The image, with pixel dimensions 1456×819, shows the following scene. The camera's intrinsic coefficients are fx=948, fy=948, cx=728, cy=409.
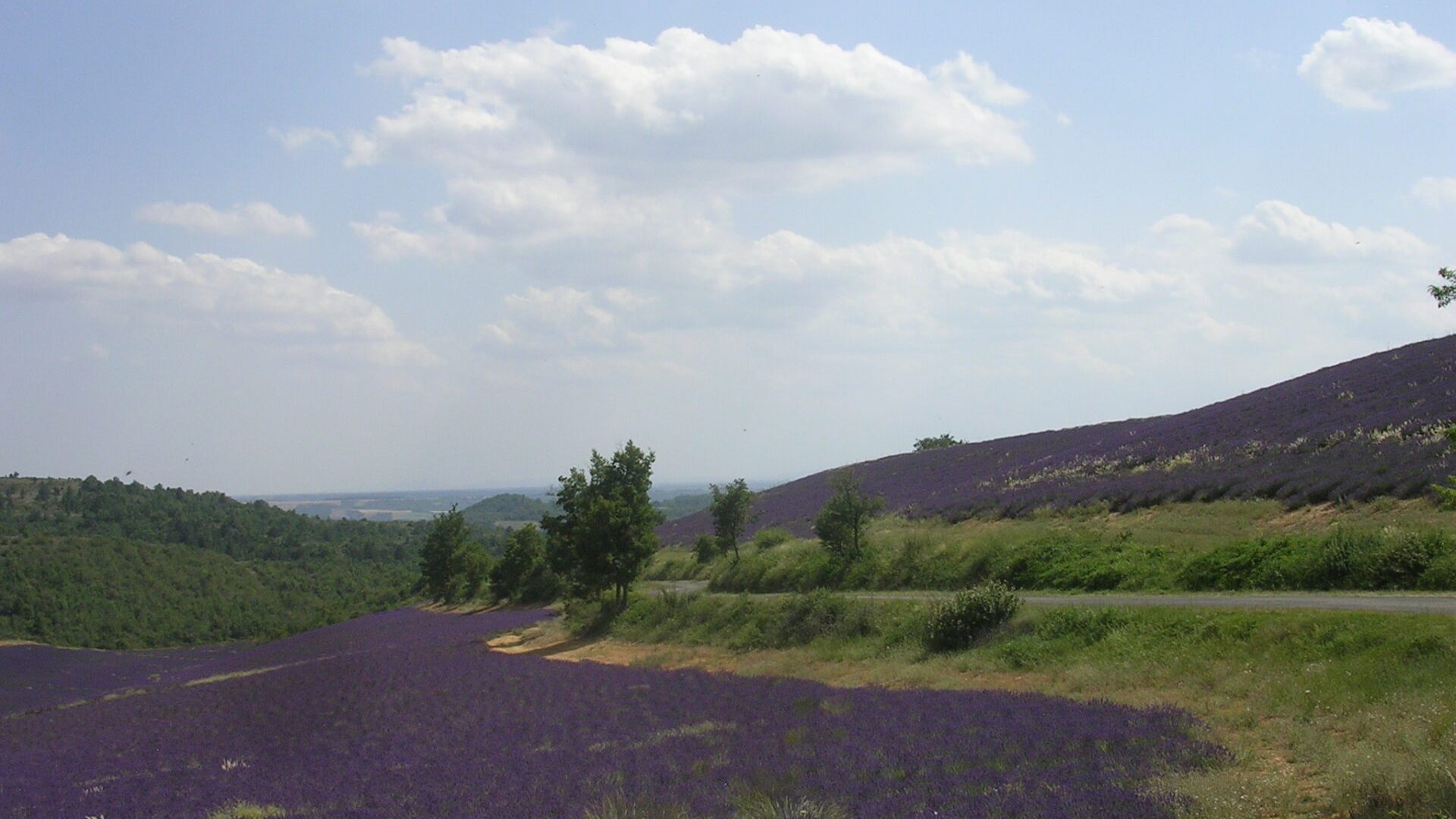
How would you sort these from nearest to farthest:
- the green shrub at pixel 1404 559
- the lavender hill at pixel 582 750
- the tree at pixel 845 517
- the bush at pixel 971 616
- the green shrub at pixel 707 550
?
the lavender hill at pixel 582 750
the green shrub at pixel 1404 559
the bush at pixel 971 616
the tree at pixel 845 517
the green shrub at pixel 707 550

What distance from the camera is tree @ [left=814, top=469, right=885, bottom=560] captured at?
113ft

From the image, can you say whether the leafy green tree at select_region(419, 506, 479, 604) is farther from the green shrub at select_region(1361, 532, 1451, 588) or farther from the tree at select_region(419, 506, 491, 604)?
the green shrub at select_region(1361, 532, 1451, 588)

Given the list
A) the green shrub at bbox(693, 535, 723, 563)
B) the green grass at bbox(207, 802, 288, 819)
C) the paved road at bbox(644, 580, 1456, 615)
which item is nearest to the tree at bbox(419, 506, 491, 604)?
the green shrub at bbox(693, 535, 723, 563)

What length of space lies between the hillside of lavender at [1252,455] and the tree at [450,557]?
24511mm

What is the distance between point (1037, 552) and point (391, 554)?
127 metres

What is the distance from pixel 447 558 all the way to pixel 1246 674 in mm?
65312

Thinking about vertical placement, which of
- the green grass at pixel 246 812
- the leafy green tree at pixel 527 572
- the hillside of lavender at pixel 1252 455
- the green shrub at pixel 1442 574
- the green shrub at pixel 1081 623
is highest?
the hillside of lavender at pixel 1252 455

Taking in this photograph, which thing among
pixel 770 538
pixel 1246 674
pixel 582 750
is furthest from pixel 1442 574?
pixel 770 538

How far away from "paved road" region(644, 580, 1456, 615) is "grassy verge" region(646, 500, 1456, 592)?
0.88 metres

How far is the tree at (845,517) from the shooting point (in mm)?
34406

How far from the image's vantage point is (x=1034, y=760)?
10.0 metres

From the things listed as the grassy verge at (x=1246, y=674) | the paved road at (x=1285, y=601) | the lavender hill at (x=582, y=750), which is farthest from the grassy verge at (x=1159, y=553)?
the lavender hill at (x=582, y=750)

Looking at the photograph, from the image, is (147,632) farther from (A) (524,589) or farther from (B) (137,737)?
(B) (137,737)

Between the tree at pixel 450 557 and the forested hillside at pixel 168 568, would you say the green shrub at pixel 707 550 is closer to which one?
the tree at pixel 450 557
